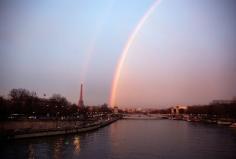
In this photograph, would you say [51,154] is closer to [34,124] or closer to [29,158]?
[29,158]

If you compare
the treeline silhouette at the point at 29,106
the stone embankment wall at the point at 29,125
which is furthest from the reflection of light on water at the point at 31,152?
the treeline silhouette at the point at 29,106

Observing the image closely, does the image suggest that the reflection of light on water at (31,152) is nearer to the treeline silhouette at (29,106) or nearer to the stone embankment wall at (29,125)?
the stone embankment wall at (29,125)

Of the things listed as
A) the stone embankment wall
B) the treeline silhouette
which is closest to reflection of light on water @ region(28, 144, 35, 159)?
the stone embankment wall

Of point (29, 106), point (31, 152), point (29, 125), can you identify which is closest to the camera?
point (31, 152)

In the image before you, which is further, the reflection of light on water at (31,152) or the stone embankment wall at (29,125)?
the stone embankment wall at (29,125)

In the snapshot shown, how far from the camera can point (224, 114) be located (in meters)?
80.6

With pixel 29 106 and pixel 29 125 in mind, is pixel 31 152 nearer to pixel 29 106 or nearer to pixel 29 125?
pixel 29 125

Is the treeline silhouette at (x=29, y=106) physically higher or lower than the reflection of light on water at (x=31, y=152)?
higher

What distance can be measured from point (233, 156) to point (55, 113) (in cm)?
5176

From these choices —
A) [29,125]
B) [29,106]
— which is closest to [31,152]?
[29,125]

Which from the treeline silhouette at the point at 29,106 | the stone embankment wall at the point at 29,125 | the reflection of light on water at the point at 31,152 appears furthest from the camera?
the treeline silhouette at the point at 29,106

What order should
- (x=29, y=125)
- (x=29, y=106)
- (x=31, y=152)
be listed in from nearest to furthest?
(x=31, y=152) → (x=29, y=125) → (x=29, y=106)

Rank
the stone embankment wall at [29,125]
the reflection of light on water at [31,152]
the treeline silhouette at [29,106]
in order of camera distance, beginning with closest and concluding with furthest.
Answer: the reflection of light on water at [31,152] < the stone embankment wall at [29,125] < the treeline silhouette at [29,106]

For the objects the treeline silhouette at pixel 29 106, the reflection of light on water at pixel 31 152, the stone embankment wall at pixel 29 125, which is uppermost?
the treeline silhouette at pixel 29 106
